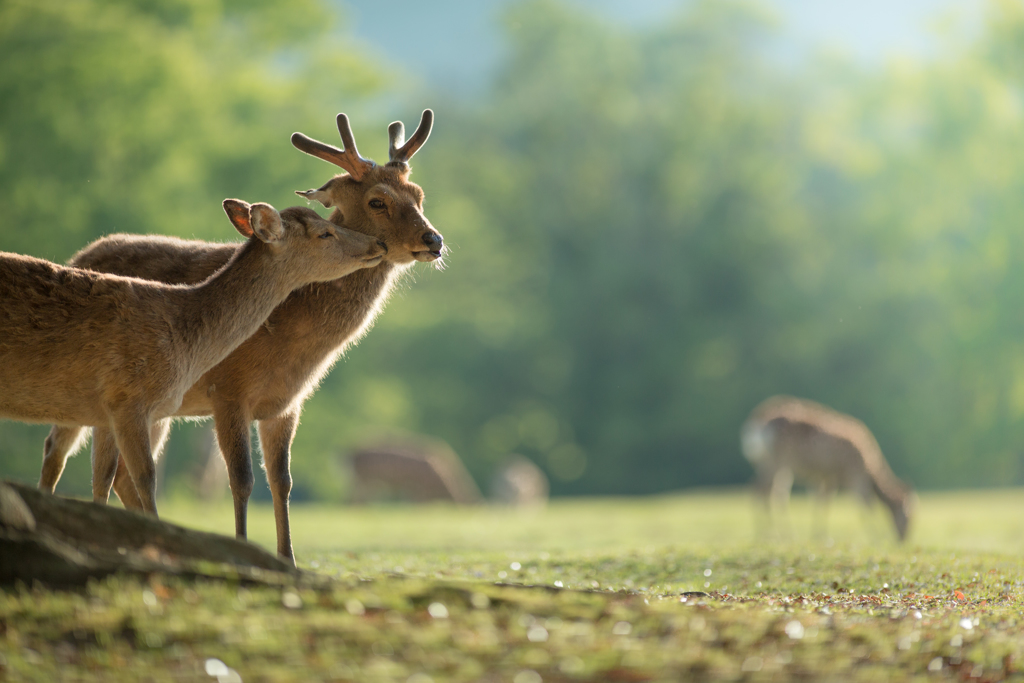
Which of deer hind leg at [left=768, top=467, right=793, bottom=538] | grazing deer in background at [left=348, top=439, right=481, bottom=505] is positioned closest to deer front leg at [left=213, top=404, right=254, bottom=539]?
deer hind leg at [left=768, top=467, right=793, bottom=538]

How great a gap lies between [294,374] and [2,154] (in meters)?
18.3

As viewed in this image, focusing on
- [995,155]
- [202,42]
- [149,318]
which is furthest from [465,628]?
[995,155]

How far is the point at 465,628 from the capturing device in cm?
409

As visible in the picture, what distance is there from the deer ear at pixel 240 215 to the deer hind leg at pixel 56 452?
1.69 meters

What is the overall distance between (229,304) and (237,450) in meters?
0.90

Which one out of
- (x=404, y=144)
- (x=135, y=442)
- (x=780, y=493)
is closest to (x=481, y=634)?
(x=135, y=442)

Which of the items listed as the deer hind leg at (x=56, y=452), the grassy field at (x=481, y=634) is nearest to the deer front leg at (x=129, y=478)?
the deer hind leg at (x=56, y=452)

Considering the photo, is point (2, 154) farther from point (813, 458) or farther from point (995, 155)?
point (995, 155)

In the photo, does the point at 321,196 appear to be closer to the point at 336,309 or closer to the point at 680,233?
the point at 336,309

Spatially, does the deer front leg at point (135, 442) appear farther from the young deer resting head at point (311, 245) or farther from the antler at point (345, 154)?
the antler at point (345, 154)

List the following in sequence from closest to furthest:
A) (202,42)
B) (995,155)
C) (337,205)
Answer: (337,205) < (202,42) < (995,155)

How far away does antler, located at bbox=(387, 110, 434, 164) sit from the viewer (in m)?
7.62

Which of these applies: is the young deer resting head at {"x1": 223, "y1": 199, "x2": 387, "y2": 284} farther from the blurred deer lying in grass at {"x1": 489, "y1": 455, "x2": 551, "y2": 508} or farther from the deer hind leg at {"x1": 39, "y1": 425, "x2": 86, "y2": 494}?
the blurred deer lying in grass at {"x1": 489, "y1": 455, "x2": 551, "y2": 508}

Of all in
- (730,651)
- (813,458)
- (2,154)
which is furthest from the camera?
(2,154)
